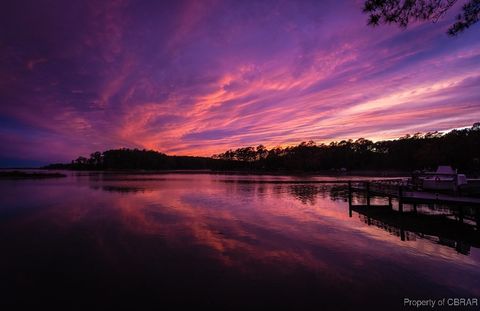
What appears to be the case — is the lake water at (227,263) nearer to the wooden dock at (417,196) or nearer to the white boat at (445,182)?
the wooden dock at (417,196)

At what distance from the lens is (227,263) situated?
11.2 metres

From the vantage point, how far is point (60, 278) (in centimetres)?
945

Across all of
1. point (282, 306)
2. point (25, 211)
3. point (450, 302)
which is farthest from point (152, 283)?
point (25, 211)

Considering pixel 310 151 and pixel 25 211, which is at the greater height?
pixel 310 151

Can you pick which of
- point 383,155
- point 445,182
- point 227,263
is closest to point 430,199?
point 445,182

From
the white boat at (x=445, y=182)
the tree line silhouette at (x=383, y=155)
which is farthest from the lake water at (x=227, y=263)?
the tree line silhouette at (x=383, y=155)

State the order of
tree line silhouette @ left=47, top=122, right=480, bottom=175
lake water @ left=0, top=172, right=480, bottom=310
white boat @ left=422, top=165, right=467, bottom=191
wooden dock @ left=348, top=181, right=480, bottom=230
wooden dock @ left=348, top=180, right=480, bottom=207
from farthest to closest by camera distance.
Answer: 1. tree line silhouette @ left=47, top=122, right=480, bottom=175
2. white boat @ left=422, top=165, right=467, bottom=191
3. wooden dock @ left=348, top=180, right=480, bottom=207
4. wooden dock @ left=348, top=181, right=480, bottom=230
5. lake water @ left=0, top=172, right=480, bottom=310

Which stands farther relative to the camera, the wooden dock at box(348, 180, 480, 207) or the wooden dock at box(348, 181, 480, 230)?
the wooden dock at box(348, 180, 480, 207)

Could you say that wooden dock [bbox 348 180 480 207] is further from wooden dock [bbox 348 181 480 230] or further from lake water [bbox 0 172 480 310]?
lake water [bbox 0 172 480 310]

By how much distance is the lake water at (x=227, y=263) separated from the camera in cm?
828

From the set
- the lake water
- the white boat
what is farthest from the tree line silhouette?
the lake water

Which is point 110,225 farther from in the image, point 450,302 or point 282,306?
point 450,302

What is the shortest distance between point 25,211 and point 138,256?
17.4 m

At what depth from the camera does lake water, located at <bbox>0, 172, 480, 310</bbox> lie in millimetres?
8281
